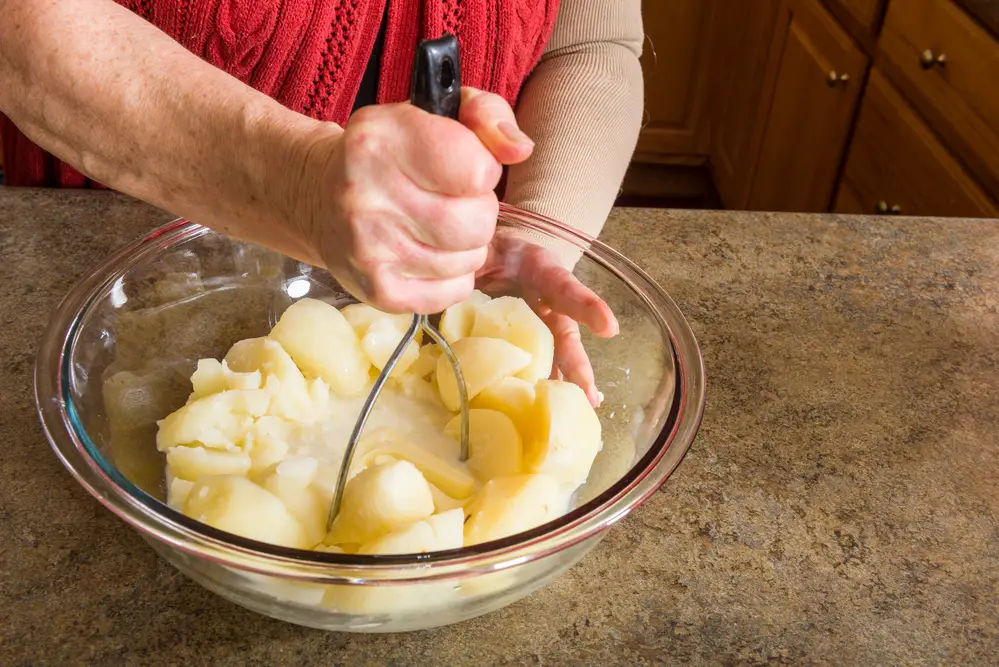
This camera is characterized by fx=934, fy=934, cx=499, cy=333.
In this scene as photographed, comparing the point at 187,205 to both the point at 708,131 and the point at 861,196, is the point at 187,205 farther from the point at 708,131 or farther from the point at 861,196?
the point at 708,131

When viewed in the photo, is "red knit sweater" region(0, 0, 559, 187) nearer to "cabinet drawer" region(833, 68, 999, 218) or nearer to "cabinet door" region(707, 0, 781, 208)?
"cabinet drawer" region(833, 68, 999, 218)

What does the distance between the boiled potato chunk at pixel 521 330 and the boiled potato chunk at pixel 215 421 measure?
194 mm

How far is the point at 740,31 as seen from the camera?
2473mm

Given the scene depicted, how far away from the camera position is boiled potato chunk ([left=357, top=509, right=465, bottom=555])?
56 centimetres

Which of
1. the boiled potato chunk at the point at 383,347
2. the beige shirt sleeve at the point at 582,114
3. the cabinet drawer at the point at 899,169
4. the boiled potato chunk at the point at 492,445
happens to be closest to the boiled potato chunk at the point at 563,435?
the boiled potato chunk at the point at 492,445

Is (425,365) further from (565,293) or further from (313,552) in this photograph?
(313,552)

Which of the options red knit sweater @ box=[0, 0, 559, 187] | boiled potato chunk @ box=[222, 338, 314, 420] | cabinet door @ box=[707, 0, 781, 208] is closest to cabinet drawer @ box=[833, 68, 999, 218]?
cabinet door @ box=[707, 0, 781, 208]

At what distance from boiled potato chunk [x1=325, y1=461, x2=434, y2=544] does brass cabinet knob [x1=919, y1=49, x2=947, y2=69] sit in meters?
1.46

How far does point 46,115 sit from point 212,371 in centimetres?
24

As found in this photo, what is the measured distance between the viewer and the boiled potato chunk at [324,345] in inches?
28.2

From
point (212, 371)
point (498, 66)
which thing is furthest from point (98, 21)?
point (498, 66)

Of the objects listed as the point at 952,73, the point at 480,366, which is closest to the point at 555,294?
the point at 480,366

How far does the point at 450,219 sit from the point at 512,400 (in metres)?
0.22

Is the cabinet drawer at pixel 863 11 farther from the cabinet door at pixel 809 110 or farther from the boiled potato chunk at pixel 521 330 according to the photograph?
the boiled potato chunk at pixel 521 330
